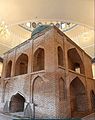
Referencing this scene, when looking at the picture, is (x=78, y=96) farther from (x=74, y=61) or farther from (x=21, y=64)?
(x=21, y=64)

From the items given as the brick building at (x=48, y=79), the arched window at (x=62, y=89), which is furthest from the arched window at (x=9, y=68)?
the arched window at (x=62, y=89)

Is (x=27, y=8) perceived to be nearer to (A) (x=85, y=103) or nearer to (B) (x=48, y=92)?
(B) (x=48, y=92)

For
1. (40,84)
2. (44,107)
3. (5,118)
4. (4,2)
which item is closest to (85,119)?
(44,107)

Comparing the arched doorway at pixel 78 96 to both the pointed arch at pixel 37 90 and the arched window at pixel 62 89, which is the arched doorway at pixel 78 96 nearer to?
the arched window at pixel 62 89

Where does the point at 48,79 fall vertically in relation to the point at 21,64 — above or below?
below

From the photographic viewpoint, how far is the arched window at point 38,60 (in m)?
10.1

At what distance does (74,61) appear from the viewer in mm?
12477

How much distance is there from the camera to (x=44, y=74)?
859cm

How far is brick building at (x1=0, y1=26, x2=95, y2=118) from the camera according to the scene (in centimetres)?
805

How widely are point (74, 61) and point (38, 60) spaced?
12.1 ft

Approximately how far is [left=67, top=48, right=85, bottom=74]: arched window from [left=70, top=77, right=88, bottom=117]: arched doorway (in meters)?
1.34

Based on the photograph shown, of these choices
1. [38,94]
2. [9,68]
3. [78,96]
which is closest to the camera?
[38,94]

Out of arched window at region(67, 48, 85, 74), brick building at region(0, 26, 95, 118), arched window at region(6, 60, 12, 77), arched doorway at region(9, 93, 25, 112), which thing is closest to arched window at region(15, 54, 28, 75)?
brick building at region(0, 26, 95, 118)

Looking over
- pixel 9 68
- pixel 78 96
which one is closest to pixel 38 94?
pixel 78 96
